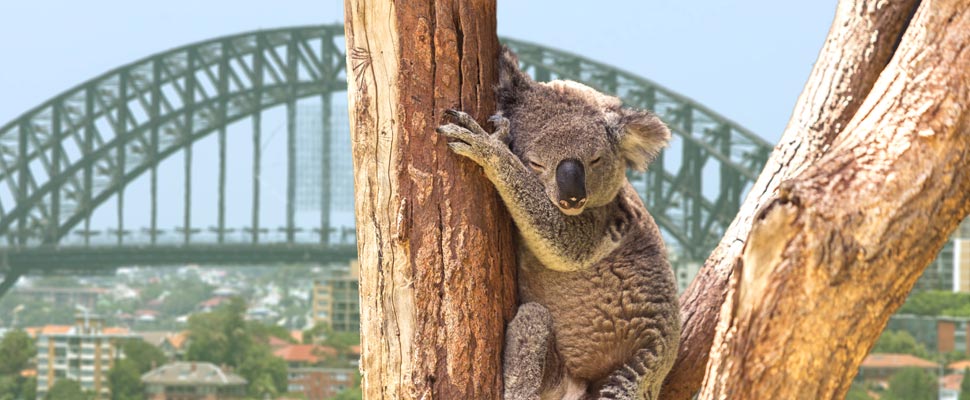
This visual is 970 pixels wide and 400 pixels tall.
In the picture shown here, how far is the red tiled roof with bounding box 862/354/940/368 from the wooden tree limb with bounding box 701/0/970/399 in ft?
20.7

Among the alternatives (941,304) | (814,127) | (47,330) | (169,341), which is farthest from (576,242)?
(47,330)

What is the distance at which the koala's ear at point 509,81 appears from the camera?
2.56 m

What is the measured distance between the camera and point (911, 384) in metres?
7.73

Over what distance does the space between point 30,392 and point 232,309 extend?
2026mm

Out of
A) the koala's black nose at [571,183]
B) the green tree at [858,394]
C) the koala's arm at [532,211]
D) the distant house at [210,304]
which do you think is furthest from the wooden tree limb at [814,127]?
the distant house at [210,304]

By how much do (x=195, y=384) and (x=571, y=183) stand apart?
669 cm

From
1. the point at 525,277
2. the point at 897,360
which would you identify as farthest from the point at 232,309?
the point at 525,277

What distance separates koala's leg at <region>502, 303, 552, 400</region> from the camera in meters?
2.47

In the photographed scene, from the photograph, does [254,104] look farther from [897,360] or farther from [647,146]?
[647,146]

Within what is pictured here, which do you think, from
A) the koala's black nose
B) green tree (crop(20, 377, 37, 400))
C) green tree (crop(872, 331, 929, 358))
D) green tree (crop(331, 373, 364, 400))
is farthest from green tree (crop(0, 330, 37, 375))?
the koala's black nose

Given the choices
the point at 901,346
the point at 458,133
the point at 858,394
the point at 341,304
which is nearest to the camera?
the point at 458,133

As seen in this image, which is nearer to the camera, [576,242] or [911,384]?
[576,242]

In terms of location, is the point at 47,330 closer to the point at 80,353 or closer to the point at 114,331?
the point at 80,353

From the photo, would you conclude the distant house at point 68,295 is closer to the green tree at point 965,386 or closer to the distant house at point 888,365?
the distant house at point 888,365
